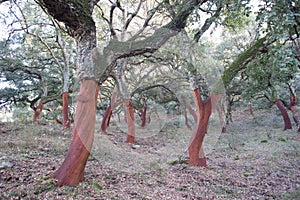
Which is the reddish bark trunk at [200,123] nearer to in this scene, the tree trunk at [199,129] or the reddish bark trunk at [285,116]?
the tree trunk at [199,129]

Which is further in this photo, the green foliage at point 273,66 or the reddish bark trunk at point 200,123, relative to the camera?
the reddish bark trunk at point 200,123

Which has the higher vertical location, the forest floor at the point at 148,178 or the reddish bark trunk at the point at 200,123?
the reddish bark trunk at the point at 200,123

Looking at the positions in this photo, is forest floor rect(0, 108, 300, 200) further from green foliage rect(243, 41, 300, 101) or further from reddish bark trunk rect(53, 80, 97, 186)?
green foliage rect(243, 41, 300, 101)

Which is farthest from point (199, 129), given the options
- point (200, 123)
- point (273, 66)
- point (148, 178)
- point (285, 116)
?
point (285, 116)

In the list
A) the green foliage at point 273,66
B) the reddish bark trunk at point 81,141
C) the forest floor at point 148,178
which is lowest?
the forest floor at point 148,178

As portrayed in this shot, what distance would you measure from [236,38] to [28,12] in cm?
1315

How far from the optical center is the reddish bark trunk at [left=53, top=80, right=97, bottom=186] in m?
3.98

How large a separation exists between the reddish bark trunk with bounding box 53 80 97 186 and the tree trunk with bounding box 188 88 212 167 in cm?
333

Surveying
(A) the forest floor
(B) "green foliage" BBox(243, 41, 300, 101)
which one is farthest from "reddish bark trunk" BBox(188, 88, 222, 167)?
(B) "green foliage" BBox(243, 41, 300, 101)

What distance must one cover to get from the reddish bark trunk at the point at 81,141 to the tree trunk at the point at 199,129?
3325 mm

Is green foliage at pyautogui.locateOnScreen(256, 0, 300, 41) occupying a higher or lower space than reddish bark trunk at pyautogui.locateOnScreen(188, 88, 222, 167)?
higher

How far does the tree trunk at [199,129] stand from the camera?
6398 millimetres

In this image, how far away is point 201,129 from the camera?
6.45 m

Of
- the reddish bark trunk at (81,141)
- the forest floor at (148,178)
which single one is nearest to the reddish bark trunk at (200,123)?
the forest floor at (148,178)
